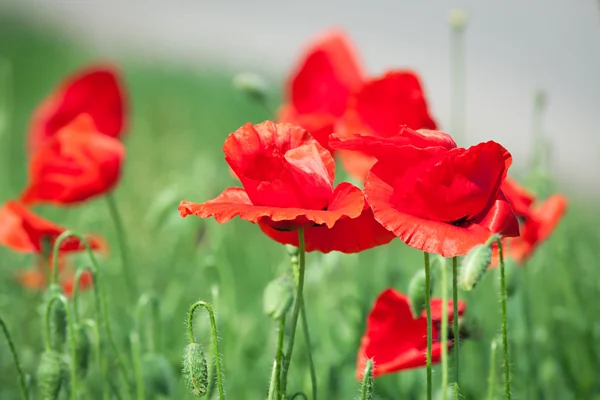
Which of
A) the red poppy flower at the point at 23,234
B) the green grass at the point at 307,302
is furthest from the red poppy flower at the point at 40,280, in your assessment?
the red poppy flower at the point at 23,234

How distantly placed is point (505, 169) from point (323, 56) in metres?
1.08

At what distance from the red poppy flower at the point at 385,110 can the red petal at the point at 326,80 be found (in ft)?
0.66

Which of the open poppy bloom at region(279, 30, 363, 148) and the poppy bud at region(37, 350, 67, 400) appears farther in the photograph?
the open poppy bloom at region(279, 30, 363, 148)

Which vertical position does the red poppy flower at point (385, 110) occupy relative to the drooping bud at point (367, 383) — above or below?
above

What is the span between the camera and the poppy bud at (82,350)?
1.37m

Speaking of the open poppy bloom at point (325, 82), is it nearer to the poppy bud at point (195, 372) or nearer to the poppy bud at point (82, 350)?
the poppy bud at point (82, 350)

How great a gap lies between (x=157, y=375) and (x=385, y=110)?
0.65m

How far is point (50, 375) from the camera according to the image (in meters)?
1.23

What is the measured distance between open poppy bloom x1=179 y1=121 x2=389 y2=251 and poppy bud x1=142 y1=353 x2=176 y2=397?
1.47ft

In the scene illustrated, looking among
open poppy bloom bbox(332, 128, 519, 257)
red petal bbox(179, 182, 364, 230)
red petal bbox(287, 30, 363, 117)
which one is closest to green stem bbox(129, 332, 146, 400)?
red petal bbox(179, 182, 364, 230)

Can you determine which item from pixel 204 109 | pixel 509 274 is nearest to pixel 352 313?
pixel 509 274

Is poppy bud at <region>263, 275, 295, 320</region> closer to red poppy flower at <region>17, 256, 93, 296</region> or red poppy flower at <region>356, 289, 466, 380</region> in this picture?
red poppy flower at <region>356, 289, 466, 380</region>

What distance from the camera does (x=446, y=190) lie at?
1.02 metres

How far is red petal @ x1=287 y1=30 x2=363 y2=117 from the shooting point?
2016 mm
